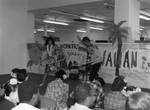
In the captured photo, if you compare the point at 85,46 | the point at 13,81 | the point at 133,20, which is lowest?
the point at 13,81

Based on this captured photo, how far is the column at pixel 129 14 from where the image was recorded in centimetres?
680

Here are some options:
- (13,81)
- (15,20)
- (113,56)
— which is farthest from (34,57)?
(13,81)

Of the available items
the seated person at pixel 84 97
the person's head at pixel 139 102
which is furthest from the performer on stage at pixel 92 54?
the person's head at pixel 139 102

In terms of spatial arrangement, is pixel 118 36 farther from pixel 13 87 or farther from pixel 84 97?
pixel 84 97

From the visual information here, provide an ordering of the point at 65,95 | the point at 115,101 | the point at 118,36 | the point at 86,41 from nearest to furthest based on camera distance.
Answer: the point at 115,101 → the point at 65,95 → the point at 118,36 → the point at 86,41

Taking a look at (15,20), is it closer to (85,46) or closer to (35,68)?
(35,68)

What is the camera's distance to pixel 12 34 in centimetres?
920

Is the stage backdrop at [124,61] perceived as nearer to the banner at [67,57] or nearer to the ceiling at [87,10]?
the banner at [67,57]

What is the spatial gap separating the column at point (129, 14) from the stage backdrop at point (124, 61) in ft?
1.91

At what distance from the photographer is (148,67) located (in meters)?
5.95

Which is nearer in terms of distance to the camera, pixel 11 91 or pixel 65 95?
pixel 11 91

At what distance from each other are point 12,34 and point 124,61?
5.06m

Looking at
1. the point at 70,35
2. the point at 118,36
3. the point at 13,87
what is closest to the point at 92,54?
the point at 118,36

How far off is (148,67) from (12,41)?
5784 millimetres
